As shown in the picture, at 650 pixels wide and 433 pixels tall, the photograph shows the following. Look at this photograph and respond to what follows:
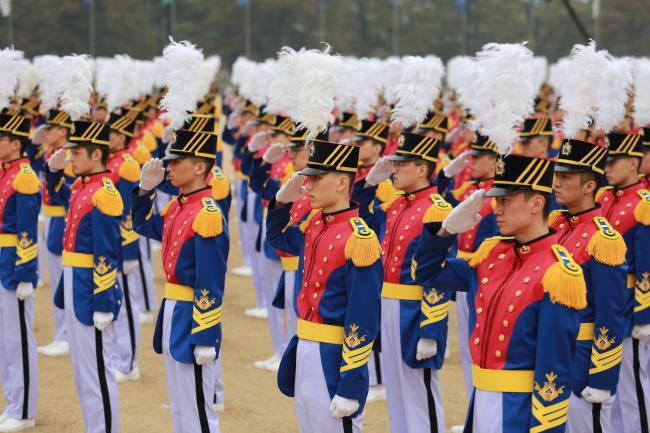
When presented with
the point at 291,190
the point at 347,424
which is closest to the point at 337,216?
the point at 291,190

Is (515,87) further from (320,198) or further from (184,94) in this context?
(184,94)

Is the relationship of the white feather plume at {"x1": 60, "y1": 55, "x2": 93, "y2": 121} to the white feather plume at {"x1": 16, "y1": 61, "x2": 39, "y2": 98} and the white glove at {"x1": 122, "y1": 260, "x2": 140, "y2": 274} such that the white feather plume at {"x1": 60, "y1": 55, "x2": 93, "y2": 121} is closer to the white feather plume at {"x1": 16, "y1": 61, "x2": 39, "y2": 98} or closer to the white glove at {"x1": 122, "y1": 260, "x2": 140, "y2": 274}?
the white glove at {"x1": 122, "y1": 260, "x2": 140, "y2": 274}

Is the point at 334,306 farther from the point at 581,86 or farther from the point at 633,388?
the point at 633,388

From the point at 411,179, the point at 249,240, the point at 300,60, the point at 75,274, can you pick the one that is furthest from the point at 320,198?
the point at 249,240

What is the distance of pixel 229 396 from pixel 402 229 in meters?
2.81

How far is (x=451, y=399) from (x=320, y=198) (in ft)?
12.4

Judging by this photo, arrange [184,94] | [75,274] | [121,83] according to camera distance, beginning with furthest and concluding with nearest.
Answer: [121,83]
[75,274]
[184,94]

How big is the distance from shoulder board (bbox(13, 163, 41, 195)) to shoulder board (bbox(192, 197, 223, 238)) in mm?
2319

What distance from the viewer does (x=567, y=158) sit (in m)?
5.40

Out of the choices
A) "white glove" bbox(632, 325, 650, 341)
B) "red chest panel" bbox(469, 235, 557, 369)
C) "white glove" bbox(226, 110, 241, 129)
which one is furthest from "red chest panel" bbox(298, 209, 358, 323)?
"white glove" bbox(226, 110, 241, 129)

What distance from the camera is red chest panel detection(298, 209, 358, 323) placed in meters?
5.12

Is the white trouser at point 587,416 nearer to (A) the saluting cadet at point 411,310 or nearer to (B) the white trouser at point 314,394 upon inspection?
(A) the saluting cadet at point 411,310

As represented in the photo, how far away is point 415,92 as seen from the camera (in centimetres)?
760

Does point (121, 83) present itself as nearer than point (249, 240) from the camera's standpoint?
No
